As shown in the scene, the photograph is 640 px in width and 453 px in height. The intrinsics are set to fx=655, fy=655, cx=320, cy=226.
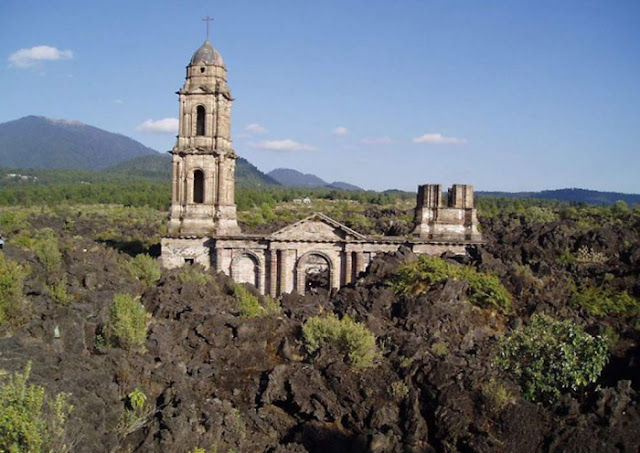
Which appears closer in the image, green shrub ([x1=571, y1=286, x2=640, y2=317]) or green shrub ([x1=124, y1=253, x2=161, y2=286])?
green shrub ([x1=571, y1=286, x2=640, y2=317])

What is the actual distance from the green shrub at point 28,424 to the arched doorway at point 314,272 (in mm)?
19477

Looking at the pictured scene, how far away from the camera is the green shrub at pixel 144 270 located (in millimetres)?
26031

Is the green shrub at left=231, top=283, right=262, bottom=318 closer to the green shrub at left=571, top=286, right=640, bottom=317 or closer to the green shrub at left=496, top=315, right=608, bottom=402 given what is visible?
the green shrub at left=496, top=315, right=608, bottom=402

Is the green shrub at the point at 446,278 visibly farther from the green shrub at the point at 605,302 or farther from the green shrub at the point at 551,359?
the green shrub at the point at 551,359

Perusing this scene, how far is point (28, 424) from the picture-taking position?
9422 millimetres

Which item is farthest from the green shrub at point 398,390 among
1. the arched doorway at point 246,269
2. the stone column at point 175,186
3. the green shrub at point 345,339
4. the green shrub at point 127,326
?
the stone column at point 175,186

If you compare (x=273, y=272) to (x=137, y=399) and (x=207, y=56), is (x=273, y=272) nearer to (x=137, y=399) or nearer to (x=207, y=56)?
(x=207, y=56)

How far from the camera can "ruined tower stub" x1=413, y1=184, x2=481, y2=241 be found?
1180 inches

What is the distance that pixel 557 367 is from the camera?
14.6m

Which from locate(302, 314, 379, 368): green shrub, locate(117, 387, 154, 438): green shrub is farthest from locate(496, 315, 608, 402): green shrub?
locate(117, 387, 154, 438): green shrub

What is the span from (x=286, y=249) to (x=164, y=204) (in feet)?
226

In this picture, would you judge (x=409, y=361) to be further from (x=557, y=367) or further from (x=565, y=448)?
(x=565, y=448)

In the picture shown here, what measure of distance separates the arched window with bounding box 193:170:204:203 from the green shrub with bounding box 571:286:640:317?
55.8 ft

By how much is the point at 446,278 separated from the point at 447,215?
6943 millimetres
